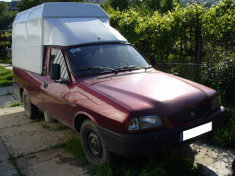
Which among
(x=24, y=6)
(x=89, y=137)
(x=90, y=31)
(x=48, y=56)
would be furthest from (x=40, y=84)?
(x=24, y=6)

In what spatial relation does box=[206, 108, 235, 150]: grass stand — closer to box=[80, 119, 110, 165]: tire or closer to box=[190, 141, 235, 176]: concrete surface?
box=[190, 141, 235, 176]: concrete surface

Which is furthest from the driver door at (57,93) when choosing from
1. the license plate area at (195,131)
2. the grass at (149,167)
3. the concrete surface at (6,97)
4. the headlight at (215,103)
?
the concrete surface at (6,97)

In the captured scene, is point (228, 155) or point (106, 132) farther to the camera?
point (228, 155)

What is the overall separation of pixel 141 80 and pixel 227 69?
272cm

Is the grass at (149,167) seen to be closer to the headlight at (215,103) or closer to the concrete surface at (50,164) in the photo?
the concrete surface at (50,164)

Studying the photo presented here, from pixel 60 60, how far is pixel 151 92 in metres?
1.95

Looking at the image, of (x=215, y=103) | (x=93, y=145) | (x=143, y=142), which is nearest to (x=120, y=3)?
(x=215, y=103)

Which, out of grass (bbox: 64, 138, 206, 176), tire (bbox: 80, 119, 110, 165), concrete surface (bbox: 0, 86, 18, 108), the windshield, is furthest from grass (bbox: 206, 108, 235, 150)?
concrete surface (bbox: 0, 86, 18, 108)

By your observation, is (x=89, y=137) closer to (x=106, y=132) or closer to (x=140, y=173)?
(x=106, y=132)

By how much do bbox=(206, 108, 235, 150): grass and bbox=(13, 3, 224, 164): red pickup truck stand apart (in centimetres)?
65

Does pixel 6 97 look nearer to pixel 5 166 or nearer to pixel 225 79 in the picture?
pixel 5 166

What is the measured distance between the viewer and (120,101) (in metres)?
3.47

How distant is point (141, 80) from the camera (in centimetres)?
419

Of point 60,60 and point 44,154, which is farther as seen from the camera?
point 60,60
